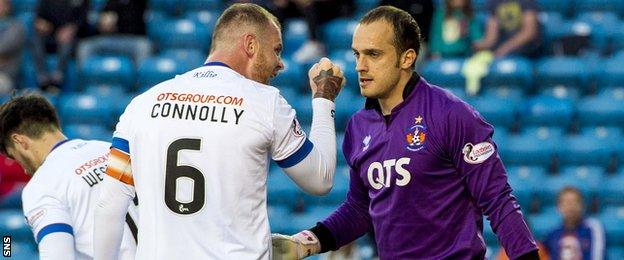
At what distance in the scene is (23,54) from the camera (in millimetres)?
13539

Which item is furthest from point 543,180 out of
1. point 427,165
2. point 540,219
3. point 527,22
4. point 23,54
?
point 427,165

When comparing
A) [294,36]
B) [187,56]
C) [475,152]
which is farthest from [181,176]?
[187,56]

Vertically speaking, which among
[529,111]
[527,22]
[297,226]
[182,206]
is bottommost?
[297,226]

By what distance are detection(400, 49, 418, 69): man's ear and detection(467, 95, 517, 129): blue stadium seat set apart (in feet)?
22.0

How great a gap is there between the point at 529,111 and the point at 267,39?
7299mm

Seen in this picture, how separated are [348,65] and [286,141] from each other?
7.50 metres

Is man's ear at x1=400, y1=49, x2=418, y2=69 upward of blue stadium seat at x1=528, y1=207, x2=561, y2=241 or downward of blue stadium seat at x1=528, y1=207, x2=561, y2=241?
upward

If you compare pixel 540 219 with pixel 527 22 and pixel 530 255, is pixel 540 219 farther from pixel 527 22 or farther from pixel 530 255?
pixel 530 255

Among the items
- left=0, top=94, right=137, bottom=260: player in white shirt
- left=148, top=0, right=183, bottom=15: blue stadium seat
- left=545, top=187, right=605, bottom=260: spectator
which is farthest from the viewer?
left=148, top=0, right=183, bottom=15: blue stadium seat

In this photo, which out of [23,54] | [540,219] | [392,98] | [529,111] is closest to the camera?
[392,98]

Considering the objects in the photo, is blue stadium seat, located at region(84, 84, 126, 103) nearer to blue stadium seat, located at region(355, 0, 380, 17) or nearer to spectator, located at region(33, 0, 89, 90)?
spectator, located at region(33, 0, 89, 90)

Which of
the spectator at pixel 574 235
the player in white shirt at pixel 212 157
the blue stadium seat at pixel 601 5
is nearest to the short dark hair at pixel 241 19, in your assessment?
the player in white shirt at pixel 212 157

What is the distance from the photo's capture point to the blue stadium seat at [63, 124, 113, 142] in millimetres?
12469

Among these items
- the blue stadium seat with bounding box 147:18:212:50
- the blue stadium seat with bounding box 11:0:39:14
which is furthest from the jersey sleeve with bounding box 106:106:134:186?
the blue stadium seat with bounding box 11:0:39:14
